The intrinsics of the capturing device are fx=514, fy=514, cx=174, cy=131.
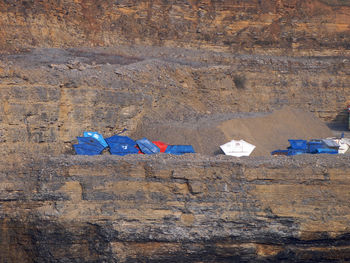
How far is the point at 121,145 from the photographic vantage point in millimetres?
15203

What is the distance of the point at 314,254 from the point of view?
13.2 meters

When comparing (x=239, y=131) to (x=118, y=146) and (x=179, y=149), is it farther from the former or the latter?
(x=118, y=146)

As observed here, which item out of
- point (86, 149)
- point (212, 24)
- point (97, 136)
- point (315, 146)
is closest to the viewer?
point (86, 149)

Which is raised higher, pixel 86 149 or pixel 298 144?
pixel 298 144

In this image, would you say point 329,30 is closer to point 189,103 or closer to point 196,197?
point 189,103

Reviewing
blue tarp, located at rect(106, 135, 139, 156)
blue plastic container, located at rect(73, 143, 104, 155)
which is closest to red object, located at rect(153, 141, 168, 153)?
blue tarp, located at rect(106, 135, 139, 156)

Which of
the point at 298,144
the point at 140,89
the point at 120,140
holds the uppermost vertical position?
the point at 140,89

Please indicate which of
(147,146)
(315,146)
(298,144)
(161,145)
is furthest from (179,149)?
(315,146)

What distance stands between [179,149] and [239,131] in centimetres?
246

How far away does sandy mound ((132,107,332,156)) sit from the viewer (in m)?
16.0

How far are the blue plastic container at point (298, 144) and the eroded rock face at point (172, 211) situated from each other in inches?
127

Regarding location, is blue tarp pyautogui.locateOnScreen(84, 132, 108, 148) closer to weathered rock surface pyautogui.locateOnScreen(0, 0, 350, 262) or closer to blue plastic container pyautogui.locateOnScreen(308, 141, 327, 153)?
weathered rock surface pyautogui.locateOnScreen(0, 0, 350, 262)

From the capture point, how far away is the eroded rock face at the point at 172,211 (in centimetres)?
1290

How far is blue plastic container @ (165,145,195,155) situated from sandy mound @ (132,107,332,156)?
1.51 feet
